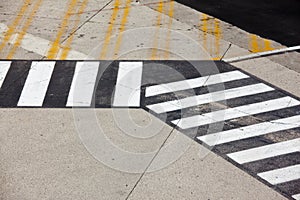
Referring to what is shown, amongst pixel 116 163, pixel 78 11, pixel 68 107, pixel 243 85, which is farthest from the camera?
pixel 78 11

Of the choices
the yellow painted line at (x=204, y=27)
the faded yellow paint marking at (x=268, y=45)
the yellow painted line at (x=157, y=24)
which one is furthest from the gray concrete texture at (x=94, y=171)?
the faded yellow paint marking at (x=268, y=45)

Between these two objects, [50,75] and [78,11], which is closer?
[50,75]

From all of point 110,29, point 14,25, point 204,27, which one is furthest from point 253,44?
point 14,25

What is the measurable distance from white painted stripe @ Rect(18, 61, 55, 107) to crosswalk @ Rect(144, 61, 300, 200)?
103 inches

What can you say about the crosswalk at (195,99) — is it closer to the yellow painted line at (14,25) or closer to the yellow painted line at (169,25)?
the yellow painted line at (169,25)

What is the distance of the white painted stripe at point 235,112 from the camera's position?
13.5 metres

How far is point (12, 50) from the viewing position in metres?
16.1

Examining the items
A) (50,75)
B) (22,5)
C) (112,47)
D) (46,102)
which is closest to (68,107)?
(46,102)

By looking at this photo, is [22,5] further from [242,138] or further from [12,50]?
[242,138]

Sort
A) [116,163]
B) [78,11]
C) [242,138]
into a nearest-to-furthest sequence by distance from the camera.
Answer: [116,163], [242,138], [78,11]

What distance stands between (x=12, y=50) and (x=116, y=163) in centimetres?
564

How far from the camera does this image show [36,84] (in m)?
14.8

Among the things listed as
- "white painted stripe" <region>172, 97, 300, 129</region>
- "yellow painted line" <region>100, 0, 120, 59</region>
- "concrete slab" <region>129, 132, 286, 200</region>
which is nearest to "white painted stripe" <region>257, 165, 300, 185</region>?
"concrete slab" <region>129, 132, 286, 200</region>

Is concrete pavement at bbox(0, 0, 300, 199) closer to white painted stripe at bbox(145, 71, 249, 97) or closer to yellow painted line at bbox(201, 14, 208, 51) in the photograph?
yellow painted line at bbox(201, 14, 208, 51)
